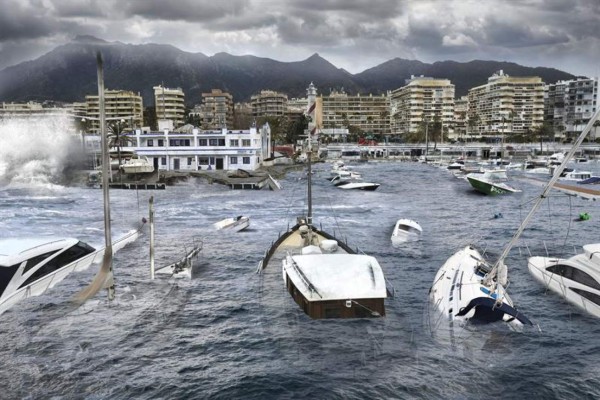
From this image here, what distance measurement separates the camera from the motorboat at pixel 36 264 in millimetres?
24297

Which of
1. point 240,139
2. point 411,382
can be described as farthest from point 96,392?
point 240,139

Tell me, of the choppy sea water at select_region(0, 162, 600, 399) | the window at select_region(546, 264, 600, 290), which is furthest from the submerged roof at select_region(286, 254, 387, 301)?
the window at select_region(546, 264, 600, 290)

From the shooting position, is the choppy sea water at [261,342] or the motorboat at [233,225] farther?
the motorboat at [233,225]

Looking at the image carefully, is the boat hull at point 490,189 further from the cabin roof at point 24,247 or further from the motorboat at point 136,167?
the cabin roof at point 24,247

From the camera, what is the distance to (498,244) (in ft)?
139

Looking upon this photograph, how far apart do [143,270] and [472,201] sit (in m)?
52.7

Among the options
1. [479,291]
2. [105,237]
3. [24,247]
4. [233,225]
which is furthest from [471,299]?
[233,225]

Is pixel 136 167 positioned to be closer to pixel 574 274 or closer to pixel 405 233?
pixel 405 233

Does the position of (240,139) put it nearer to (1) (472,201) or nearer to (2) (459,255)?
(1) (472,201)

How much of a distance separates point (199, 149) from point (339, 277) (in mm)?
80979

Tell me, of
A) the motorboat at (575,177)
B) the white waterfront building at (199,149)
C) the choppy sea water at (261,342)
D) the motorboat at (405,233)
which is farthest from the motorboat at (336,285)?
the motorboat at (575,177)

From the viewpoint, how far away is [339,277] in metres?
23.2

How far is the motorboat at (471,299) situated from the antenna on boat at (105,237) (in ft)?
51.6

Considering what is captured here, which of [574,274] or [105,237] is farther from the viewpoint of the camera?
[574,274]
